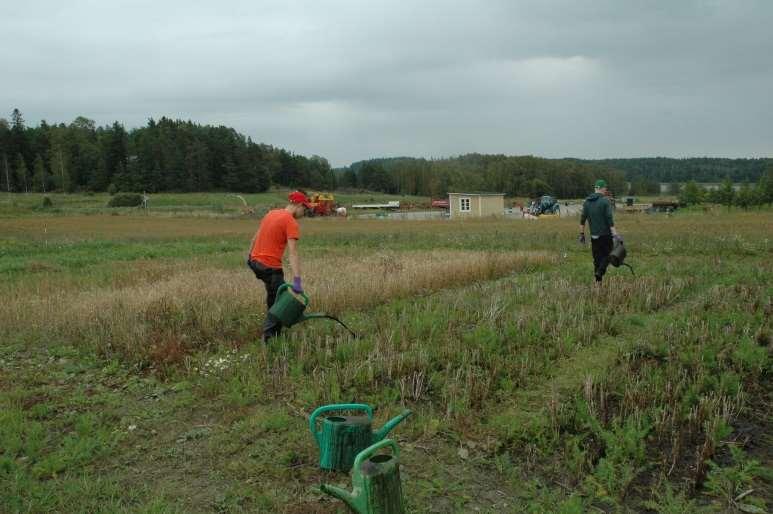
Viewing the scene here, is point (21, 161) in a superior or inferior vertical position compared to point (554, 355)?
superior

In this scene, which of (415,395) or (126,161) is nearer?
(415,395)

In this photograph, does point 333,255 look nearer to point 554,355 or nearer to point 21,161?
point 554,355

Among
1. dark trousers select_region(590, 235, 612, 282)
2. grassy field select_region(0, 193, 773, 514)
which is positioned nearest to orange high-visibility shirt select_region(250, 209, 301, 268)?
A: grassy field select_region(0, 193, 773, 514)

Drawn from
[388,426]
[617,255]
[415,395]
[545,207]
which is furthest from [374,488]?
[545,207]

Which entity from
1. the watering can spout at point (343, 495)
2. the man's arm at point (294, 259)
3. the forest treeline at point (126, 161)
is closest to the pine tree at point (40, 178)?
the forest treeline at point (126, 161)

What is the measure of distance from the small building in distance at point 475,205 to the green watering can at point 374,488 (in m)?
53.3

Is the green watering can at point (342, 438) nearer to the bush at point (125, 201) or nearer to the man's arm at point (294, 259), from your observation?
the man's arm at point (294, 259)

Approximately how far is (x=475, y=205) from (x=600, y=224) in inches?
1834

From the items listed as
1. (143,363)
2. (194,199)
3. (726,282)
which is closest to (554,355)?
(143,363)

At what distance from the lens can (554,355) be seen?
694 centimetres

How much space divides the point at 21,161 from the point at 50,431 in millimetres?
94787

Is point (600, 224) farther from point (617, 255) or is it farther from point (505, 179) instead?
point (505, 179)

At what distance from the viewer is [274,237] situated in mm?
7480

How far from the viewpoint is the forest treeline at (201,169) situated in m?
88.8
